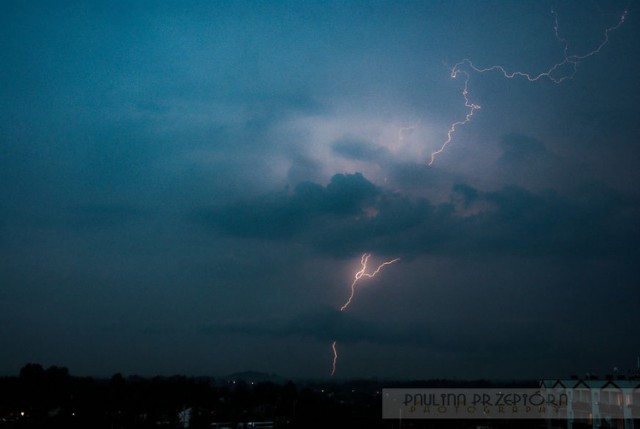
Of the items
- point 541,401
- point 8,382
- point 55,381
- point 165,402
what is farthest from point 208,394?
point 541,401

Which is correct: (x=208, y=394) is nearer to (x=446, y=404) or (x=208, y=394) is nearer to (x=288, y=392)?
(x=288, y=392)

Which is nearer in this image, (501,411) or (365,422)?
(501,411)

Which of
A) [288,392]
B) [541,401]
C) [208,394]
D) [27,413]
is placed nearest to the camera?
[541,401]

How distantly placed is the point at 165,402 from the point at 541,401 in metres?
20.6

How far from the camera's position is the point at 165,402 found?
34.0 m

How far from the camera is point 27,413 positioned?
3244 cm

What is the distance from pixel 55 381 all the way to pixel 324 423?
731 inches

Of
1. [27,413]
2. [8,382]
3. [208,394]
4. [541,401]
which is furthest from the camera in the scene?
[208,394]

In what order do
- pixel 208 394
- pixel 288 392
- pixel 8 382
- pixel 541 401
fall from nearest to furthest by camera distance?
pixel 541 401
pixel 8 382
pixel 208 394
pixel 288 392

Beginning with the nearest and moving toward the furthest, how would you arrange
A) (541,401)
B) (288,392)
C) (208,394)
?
(541,401) → (208,394) → (288,392)

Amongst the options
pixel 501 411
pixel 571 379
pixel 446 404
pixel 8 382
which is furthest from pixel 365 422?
pixel 8 382

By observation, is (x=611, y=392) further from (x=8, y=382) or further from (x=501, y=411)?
(x=8, y=382)

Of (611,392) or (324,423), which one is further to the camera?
(324,423)

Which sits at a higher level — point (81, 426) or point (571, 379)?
point (571, 379)
